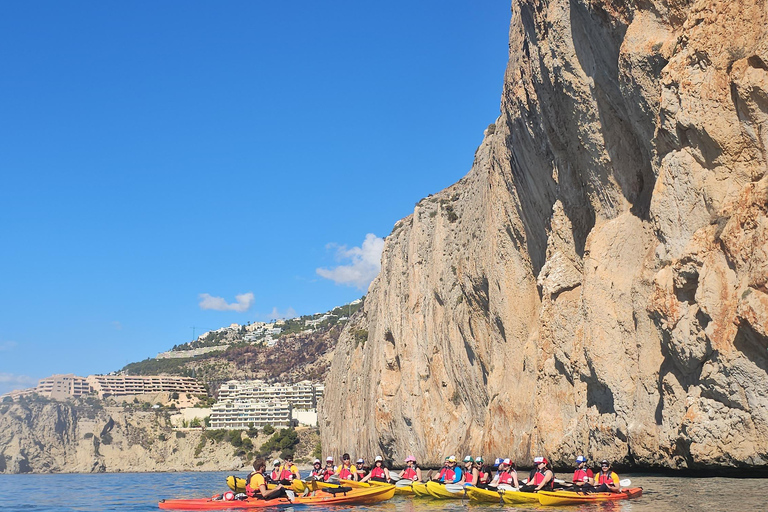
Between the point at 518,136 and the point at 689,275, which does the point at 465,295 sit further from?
the point at 689,275

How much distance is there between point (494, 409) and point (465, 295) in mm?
10245

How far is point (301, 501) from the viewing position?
24297 millimetres

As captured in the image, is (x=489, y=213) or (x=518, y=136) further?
(x=489, y=213)

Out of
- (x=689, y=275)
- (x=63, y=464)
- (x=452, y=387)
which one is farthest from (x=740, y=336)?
(x=63, y=464)

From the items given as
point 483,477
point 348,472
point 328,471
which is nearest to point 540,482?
point 483,477

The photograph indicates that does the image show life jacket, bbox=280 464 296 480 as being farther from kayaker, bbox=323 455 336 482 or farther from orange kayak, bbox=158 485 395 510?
orange kayak, bbox=158 485 395 510

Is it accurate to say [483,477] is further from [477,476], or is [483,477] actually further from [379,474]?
[379,474]

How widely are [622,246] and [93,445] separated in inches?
5210

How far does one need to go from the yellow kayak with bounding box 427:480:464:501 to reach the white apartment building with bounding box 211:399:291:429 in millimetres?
127509

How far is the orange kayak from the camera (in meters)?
23.2

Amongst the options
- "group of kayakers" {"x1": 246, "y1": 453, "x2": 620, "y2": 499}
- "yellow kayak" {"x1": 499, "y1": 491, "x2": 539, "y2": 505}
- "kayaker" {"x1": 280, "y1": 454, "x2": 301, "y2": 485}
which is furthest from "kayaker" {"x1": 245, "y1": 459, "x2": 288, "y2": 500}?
"yellow kayak" {"x1": 499, "y1": 491, "x2": 539, "y2": 505}

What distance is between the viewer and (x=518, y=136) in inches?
1451

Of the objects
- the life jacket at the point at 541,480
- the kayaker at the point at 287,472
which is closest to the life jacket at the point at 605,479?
the life jacket at the point at 541,480

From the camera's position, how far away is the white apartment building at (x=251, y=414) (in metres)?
152
